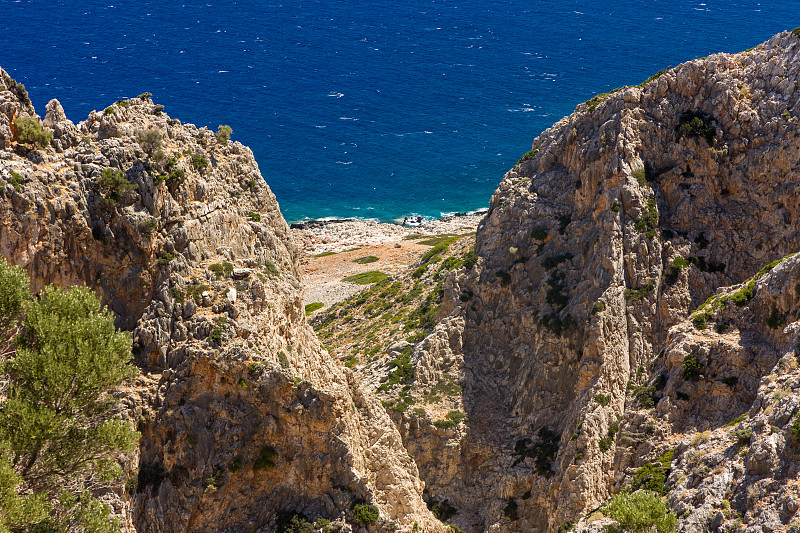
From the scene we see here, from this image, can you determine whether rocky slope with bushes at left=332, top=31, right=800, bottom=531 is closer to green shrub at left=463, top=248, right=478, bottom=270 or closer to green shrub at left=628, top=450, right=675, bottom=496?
green shrub at left=628, top=450, right=675, bottom=496

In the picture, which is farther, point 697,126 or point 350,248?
point 350,248

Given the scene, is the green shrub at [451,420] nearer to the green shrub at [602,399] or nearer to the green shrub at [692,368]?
the green shrub at [602,399]

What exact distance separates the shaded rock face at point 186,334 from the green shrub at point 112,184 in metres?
0.07

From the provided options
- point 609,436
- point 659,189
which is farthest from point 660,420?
point 659,189

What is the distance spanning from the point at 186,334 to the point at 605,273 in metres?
33.5

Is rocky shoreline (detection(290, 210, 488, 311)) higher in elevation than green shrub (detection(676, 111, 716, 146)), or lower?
higher

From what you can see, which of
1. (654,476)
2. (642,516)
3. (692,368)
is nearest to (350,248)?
(692,368)

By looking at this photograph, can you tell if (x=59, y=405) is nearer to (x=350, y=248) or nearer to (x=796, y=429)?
(x=796, y=429)

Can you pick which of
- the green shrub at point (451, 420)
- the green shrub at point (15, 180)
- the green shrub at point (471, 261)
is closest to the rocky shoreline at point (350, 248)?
the green shrub at point (471, 261)

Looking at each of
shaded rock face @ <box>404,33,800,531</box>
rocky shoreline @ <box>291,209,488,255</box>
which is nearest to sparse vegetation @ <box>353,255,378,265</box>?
rocky shoreline @ <box>291,209,488,255</box>

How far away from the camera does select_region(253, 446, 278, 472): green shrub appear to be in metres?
39.7

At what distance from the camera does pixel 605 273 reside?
56.1m

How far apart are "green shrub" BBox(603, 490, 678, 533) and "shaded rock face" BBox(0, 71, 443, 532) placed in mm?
12835

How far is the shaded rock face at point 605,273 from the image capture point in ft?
171
